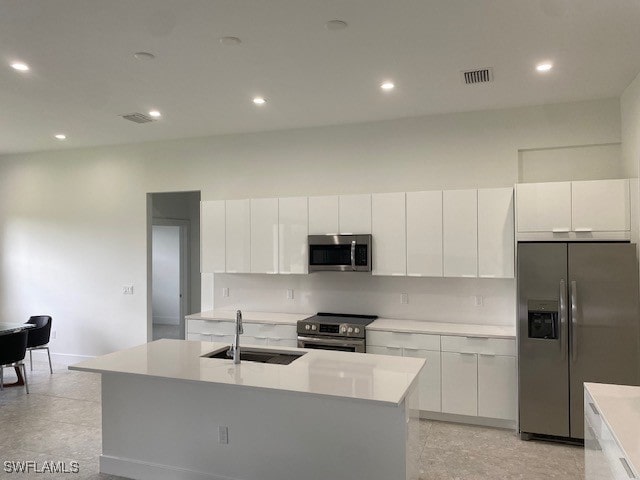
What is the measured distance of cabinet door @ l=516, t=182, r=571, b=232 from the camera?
399 cm

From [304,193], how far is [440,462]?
3.17 m

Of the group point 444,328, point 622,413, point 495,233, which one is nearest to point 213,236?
point 444,328

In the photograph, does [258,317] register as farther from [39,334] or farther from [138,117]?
[39,334]

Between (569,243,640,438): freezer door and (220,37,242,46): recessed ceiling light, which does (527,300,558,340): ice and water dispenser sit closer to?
(569,243,640,438): freezer door

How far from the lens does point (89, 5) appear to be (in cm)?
268

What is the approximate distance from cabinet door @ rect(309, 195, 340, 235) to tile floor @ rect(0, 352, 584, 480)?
2147 mm

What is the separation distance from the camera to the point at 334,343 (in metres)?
4.62

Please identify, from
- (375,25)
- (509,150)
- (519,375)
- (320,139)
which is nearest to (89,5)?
(375,25)

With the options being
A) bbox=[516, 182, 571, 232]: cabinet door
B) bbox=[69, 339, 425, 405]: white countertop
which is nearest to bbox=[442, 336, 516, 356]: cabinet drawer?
bbox=[516, 182, 571, 232]: cabinet door

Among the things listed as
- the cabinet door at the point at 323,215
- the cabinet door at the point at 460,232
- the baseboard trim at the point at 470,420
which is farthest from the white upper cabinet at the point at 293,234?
the baseboard trim at the point at 470,420

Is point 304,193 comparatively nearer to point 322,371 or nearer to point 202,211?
point 202,211

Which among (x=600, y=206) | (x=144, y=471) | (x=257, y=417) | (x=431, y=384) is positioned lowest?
(x=144, y=471)

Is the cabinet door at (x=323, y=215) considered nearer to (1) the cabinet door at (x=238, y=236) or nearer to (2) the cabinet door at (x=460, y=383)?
(1) the cabinet door at (x=238, y=236)

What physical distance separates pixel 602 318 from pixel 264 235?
11.0 feet
